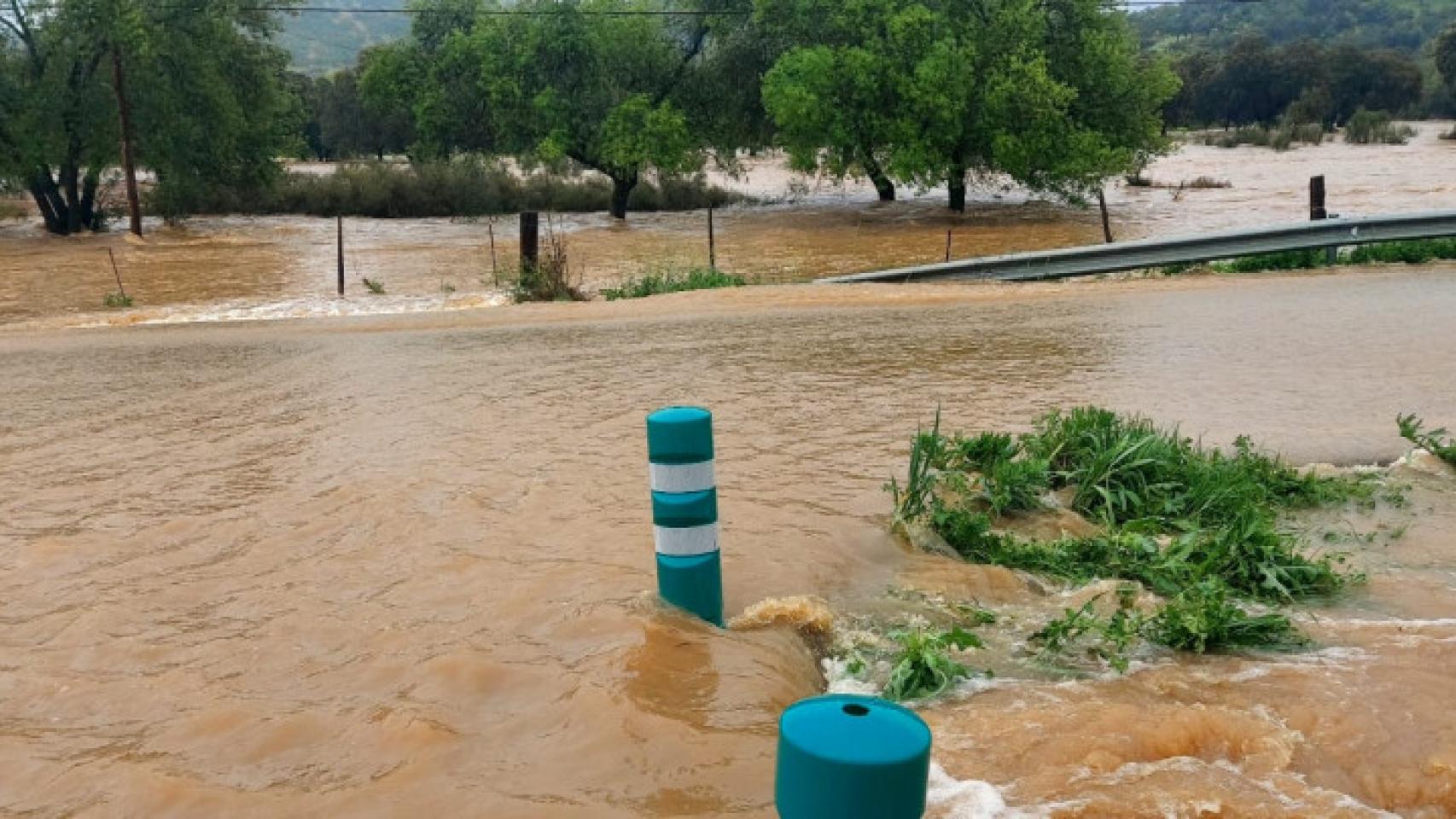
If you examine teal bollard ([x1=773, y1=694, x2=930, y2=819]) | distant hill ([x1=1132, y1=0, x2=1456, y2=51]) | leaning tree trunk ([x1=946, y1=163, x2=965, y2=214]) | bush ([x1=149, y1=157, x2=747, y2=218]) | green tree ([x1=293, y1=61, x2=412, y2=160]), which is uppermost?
distant hill ([x1=1132, y1=0, x2=1456, y2=51])

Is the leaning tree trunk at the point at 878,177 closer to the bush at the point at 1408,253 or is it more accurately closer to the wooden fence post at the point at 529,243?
the wooden fence post at the point at 529,243

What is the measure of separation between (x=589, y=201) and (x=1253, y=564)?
40.5m

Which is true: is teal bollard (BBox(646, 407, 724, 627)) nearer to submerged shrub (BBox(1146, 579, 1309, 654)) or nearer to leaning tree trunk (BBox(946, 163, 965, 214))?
submerged shrub (BBox(1146, 579, 1309, 654))

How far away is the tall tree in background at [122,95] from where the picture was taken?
3275 cm

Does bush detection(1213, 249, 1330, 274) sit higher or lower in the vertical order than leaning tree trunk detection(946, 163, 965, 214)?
lower

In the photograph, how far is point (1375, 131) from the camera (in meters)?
53.2

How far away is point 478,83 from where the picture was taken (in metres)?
37.7

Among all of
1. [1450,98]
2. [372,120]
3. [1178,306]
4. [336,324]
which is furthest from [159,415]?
[1450,98]

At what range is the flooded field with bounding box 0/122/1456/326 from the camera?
853 inches

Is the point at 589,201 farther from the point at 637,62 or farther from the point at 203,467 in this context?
the point at 203,467

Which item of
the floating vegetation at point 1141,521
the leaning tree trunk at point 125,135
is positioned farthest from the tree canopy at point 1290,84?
the floating vegetation at point 1141,521

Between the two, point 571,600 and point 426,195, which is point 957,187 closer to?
point 426,195

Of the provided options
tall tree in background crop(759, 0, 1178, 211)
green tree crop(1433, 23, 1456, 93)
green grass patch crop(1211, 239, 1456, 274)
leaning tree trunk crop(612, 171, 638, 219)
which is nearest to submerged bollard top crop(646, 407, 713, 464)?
green grass patch crop(1211, 239, 1456, 274)

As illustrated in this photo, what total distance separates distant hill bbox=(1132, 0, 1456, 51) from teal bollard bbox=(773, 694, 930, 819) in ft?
362
